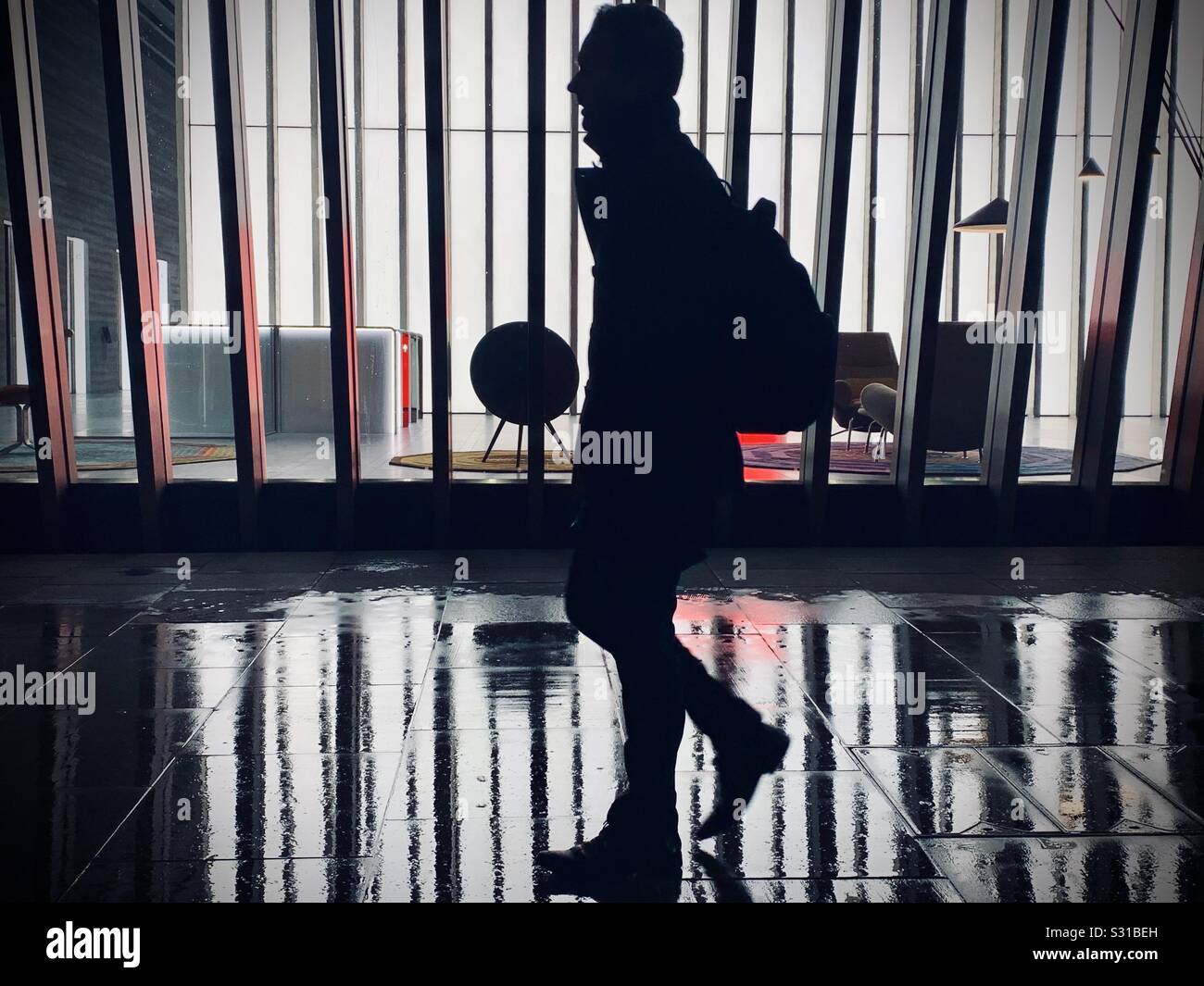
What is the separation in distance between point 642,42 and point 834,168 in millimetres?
4343

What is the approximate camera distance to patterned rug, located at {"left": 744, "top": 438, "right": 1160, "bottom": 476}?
29.5 ft

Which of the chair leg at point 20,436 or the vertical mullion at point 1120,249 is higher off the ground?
the vertical mullion at point 1120,249

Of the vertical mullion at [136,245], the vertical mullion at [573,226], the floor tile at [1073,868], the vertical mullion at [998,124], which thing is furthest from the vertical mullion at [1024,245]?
the vertical mullion at [998,124]

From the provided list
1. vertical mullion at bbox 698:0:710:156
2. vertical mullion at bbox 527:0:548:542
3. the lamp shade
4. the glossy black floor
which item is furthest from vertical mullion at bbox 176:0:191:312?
the lamp shade

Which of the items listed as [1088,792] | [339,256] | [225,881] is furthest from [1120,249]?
[225,881]

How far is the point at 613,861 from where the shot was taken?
2.61 metres

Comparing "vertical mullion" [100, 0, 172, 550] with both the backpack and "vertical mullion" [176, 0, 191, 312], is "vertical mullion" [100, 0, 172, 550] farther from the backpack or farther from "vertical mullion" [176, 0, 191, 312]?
"vertical mullion" [176, 0, 191, 312]

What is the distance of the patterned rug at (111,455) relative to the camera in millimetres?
8266

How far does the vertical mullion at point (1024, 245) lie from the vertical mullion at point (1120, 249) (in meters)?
0.39

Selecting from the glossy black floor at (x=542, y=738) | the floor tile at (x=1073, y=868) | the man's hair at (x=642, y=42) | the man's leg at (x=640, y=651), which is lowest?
the glossy black floor at (x=542, y=738)

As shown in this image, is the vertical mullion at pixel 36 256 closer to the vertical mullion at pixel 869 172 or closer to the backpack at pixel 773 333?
the backpack at pixel 773 333
